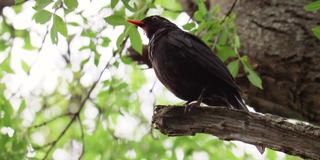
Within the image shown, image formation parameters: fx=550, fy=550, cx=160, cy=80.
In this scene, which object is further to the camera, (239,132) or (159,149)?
(159,149)

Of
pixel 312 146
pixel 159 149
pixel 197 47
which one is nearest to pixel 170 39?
pixel 197 47

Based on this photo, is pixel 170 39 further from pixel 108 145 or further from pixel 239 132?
pixel 108 145

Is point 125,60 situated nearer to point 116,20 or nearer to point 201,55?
point 116,20

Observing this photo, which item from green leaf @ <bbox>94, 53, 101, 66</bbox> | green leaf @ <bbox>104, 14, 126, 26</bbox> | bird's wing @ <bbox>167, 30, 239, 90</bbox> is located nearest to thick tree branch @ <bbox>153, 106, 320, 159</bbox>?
bird's wing @ <bbox>167, 30, 239, 90</bbox>

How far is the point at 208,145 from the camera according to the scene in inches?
198

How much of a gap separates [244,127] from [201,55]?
30.0 inches

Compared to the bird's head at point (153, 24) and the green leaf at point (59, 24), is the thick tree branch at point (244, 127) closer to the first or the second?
the green leaf at point (59, 24)

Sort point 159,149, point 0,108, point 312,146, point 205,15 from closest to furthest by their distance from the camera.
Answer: point 312,146, point 205,15, point 0,108, point 159,149

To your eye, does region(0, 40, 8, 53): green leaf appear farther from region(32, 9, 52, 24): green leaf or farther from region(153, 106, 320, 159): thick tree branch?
region(153, 106, 320, 159): thick tree branch

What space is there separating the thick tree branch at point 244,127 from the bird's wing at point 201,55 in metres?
0.42

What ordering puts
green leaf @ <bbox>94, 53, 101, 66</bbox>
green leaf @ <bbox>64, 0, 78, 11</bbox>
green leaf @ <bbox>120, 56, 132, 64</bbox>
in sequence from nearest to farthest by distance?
green leaf @ <bbox>64, 0, 78, 11</bbox>, green leaf @ <bbox>94, 53, 101, 66</bbox>, green leaf @ <bbox>120, 56, 132, 64</bbox>

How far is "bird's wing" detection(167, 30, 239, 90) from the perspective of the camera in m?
3.14

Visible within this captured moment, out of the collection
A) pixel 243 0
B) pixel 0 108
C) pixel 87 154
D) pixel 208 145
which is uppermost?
pixel 243 0

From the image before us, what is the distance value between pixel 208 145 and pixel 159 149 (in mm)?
511
